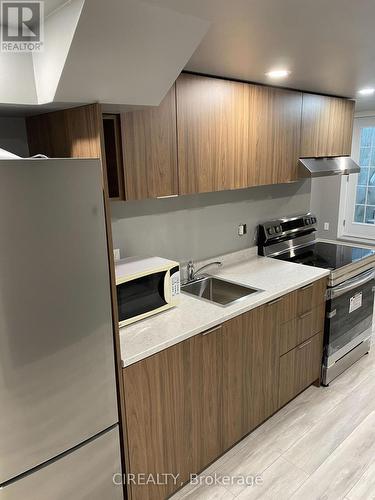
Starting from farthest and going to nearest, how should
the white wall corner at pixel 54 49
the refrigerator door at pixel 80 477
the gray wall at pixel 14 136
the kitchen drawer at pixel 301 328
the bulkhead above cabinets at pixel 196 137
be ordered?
the kitchen drawer at pixel 301 328
the gray wall at pixel 14 136
the bulkhead above cabinets at pixel 196 137
the refrigerator door at pixel 80 477
the white wall corner at pixel 54 49

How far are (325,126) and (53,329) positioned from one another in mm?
2700

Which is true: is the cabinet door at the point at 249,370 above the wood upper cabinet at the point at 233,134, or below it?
below

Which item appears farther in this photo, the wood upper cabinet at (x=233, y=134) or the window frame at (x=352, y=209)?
the window frame at (x=352, y=209)

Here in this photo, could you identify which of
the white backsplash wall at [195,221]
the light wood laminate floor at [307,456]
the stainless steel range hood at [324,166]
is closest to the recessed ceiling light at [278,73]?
the stainless steel range hood at [324,166]

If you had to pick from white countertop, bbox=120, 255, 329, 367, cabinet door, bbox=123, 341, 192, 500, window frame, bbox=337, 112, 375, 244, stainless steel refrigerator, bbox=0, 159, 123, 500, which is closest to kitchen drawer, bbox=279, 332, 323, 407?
white countertop, bbox=120, 255, 329, 367

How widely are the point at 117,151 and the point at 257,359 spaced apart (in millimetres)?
1463

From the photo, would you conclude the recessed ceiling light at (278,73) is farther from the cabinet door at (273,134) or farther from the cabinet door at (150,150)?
the cabinet door at (150,150)

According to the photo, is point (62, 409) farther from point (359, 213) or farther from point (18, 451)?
point (359, 213)

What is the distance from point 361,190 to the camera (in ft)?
15.9

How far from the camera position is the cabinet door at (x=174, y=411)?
1.67 meters

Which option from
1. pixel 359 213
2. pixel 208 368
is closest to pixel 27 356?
pixel 208 368

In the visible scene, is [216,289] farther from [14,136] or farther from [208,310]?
[14,136]

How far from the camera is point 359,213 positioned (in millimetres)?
4910

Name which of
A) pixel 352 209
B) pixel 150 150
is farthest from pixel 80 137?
pixel 352 209
